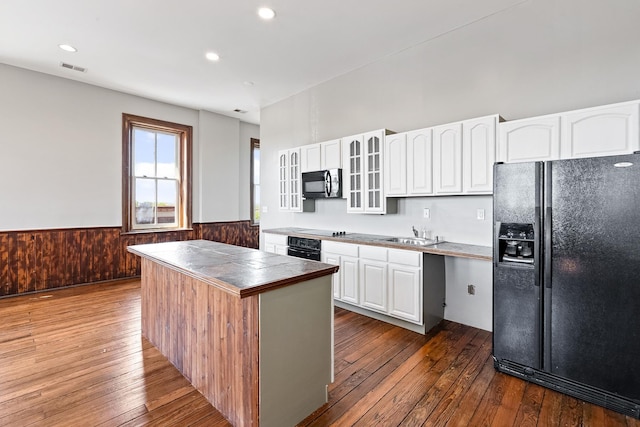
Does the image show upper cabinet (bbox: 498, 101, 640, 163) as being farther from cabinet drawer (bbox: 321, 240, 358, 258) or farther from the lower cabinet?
cabinet drawer (bbox: 321, 240, 358, 258)

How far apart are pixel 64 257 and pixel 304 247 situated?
12.3 feet

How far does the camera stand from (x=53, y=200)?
182 inches

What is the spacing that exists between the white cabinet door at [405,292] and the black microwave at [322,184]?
1390 millimetres

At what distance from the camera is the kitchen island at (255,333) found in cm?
166

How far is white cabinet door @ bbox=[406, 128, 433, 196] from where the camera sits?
319cm

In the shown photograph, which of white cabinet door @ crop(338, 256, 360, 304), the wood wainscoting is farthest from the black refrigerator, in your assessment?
the wood wainscoting

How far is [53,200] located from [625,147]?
657 centimetres

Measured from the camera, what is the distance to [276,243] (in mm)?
4641

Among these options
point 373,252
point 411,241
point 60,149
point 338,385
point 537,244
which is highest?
point 60,149

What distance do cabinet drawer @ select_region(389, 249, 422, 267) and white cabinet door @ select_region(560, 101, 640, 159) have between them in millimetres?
1409

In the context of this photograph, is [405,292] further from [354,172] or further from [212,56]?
[212,56]

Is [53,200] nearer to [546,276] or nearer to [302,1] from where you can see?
[302,1]

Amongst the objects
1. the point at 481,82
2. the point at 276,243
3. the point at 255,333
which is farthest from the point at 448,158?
the point at 276,243

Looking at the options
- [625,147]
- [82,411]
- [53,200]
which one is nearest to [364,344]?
[82,411]
